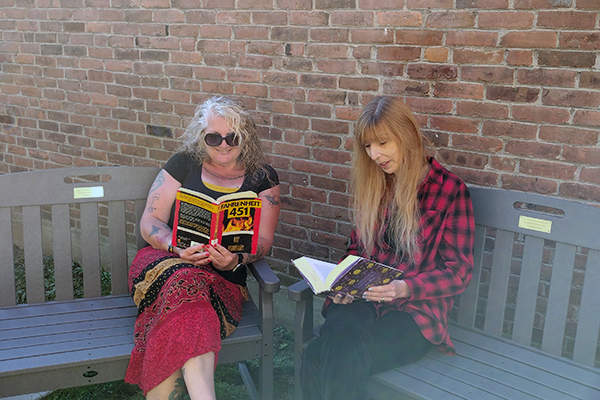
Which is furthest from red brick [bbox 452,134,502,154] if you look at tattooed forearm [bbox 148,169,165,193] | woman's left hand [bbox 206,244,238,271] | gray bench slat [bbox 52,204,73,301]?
gray bench slat [bbox 52,204,73,301]

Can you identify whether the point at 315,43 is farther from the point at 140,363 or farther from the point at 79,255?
the point at 79,255

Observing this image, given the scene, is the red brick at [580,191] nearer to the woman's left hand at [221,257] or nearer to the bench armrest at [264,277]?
the bench armrest at [264,277]

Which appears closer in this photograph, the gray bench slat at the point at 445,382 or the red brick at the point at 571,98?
the gray bench slat at the point at 445,382

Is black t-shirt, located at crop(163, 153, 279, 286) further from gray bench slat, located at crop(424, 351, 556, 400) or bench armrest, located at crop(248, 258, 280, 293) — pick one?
gray bench slat, located at crop(424, 351, 556, 400)

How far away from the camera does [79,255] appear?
502 cm

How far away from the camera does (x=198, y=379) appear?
92.0 inches

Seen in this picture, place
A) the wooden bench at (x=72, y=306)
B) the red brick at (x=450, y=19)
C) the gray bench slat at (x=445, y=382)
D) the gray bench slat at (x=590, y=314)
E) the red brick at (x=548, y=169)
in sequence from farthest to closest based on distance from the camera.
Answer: the red brick at (x=450, y=19) → the red brick at (x=548, y=169) → the wooden bench at (x=72, y=306) → the gray bench slat at (x=590, y=314) → the gray bench slat at (x=445, y=382)

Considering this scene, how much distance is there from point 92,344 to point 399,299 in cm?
144

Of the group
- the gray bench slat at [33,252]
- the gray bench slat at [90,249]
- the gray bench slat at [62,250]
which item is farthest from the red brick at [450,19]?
the gray bench slat at [33,252]

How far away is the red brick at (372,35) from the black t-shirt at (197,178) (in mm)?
920

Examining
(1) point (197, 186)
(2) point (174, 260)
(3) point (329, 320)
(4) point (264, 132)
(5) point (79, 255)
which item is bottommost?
(5) point (79, 255)

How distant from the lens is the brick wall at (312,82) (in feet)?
8.63

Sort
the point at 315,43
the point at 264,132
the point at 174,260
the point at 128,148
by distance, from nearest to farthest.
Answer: the point at 174,260 < the point at 315,43 < the point at 264,132 < the point at 128,148

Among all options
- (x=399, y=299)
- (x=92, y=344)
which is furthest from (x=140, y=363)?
(x=399, y=299)
